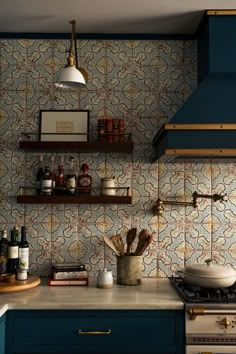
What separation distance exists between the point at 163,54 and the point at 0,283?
1776 millimetres

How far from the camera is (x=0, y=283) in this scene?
7.93 ft

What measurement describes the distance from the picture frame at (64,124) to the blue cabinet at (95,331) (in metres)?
1.14

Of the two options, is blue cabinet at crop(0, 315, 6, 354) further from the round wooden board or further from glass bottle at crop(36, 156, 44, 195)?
glass bottle at crop(36, 156, 44, 195)

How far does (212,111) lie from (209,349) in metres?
1.23

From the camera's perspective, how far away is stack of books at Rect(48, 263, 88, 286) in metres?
2.55

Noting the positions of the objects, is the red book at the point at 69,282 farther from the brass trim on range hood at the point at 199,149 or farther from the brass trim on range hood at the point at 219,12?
the brass trim on range hood at the point at 219,12

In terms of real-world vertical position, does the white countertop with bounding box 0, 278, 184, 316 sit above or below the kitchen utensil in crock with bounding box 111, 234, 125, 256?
below

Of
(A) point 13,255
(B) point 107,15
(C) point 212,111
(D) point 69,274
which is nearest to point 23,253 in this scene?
(A) point 13,255

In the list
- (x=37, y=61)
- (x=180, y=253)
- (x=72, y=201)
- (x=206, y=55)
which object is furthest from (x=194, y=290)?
(x=37, y=61)

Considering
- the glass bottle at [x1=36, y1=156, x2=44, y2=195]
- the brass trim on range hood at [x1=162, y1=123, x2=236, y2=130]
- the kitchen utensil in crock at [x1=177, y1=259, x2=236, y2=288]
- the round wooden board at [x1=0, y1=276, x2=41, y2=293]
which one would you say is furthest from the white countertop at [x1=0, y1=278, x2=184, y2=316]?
the brass trim on range hood at [x1=162, y1=123, x2=236, y2=130]

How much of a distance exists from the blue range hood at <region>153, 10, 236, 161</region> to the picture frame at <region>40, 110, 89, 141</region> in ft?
1.86

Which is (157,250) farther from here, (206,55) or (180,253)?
(206,55)

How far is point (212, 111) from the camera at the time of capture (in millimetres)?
2371

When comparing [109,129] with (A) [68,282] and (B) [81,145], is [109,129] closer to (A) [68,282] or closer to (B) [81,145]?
(B) [81,145]
